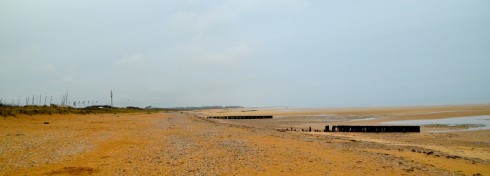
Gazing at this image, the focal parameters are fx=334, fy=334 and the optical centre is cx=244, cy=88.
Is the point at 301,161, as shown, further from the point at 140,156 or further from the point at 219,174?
the point at 140,156

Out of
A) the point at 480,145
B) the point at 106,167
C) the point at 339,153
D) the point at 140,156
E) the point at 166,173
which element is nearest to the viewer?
the point at 166,173

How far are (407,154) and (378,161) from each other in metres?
3.58

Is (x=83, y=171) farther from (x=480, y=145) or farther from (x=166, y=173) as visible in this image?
(x=480, y=145)

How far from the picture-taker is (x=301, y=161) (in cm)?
1430

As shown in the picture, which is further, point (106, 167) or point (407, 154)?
point (407, 154)

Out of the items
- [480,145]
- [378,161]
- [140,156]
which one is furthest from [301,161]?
[480,145]

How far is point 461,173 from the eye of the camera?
42.0 feet

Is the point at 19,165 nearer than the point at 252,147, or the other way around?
the point at 19,165

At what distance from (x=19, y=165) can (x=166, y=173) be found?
5.58 m

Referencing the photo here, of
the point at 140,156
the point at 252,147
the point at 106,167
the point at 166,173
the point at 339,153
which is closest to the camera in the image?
the point at 166,173

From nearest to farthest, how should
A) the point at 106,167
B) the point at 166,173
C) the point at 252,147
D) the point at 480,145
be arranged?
the point at 166,173 → the point at 106,167 → the point at 252,147 → the point at 480,145

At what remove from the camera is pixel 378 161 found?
14789 millimetres

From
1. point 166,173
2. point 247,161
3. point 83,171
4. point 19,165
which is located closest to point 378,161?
point 247,161

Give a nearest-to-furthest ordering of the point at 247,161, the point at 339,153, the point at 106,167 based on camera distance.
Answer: the point at 106,167
the point at 247,161
the point at 339,153
